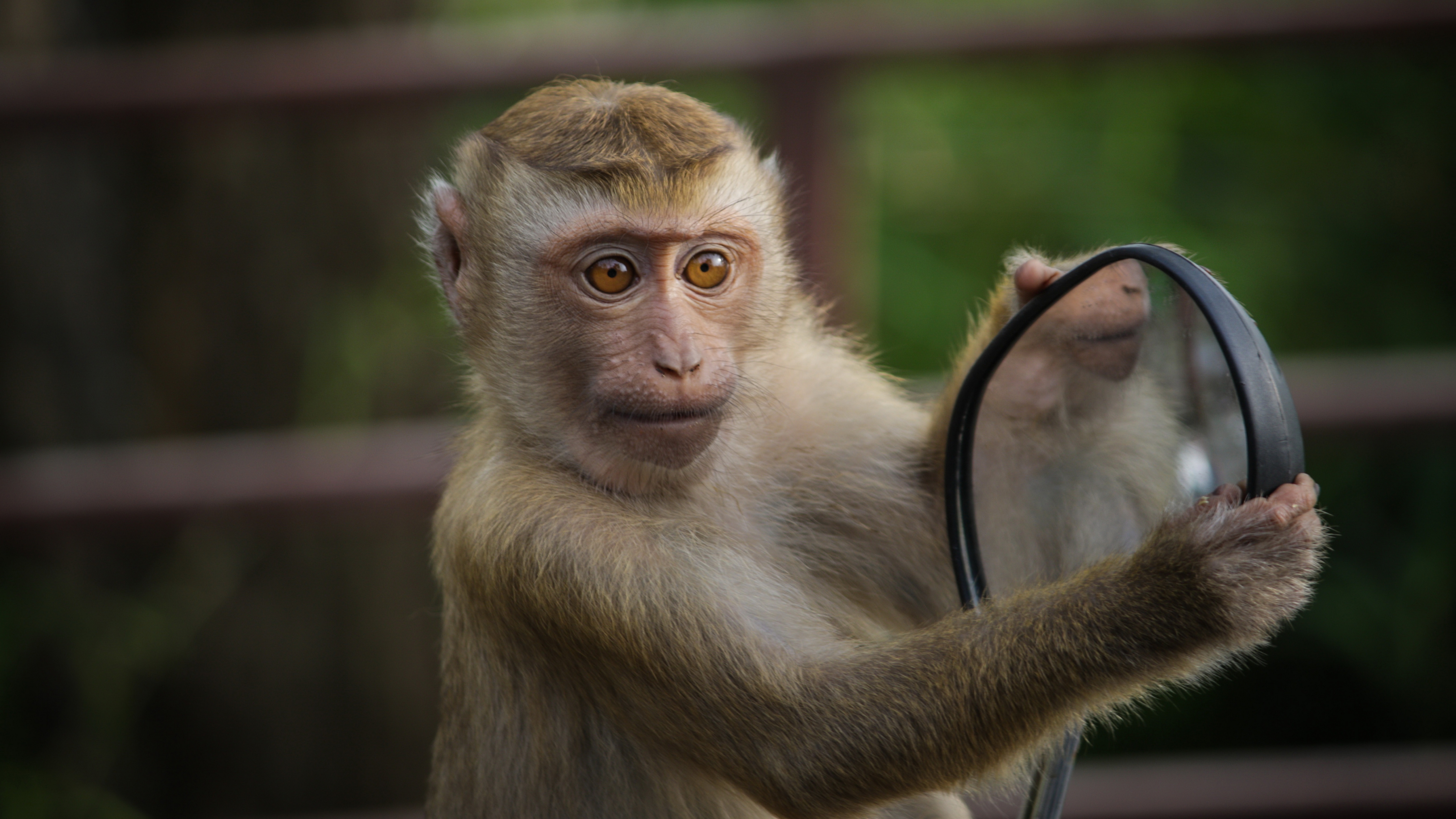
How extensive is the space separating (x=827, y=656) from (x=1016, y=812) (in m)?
1.24

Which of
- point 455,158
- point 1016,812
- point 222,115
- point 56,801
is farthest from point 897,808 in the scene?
point 56,801

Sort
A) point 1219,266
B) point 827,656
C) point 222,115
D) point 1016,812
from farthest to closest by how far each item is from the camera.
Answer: point 1219,266, point 222,115, point 1016,812, point 827,656

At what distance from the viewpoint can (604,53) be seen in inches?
181

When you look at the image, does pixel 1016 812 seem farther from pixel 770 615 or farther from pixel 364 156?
pixel 364 156

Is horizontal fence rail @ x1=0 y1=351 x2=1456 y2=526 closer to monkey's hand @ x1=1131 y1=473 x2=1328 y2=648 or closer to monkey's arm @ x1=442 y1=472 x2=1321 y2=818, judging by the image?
monkey's arm @ x1=442 y1=472 x2=1321 y2=818

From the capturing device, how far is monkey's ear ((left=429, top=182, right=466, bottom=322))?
289 cm

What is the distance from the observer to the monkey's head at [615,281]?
256 cm

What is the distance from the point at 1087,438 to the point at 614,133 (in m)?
1.11

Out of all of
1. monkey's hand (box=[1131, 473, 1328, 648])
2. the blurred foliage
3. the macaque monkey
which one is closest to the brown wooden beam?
the blurred foliage

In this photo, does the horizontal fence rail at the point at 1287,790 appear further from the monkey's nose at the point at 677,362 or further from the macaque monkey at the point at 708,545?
the monkey's nose at the point at 677,362

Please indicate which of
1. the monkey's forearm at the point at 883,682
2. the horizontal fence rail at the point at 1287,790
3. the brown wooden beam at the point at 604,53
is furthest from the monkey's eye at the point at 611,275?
the horizontal fence rail at the point at 1287,790

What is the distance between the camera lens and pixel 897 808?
261 centimetres

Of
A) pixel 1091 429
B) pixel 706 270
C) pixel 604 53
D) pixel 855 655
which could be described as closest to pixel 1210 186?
pixel 604 53

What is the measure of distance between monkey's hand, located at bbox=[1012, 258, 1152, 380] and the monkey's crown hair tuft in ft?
2.30
